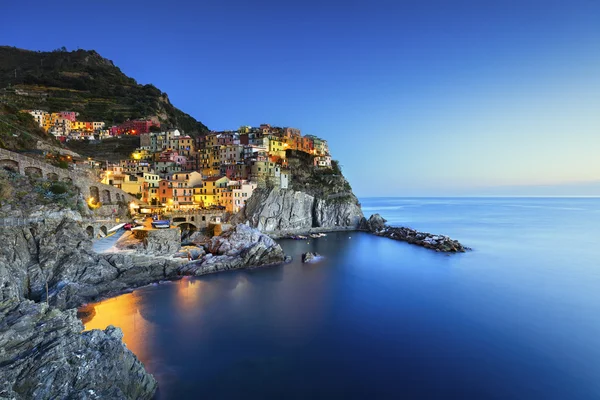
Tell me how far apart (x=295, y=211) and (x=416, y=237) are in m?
17.8

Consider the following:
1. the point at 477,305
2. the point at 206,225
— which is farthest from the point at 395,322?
the point at 206,225

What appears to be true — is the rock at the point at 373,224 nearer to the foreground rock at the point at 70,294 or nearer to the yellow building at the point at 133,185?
the foreground rock at the point at 70,294

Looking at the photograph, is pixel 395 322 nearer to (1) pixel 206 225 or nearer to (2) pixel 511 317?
(2) pixel 511 317

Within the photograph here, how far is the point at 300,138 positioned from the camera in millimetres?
61125

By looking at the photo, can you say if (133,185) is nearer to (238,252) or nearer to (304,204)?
(238,252)

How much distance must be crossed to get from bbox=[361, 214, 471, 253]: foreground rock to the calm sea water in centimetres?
660

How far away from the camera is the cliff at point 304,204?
42.4 meters

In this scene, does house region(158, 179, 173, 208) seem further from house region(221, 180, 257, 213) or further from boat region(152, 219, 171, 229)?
boat region(152, 219, 171, 229)

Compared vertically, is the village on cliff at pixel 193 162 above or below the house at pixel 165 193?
above

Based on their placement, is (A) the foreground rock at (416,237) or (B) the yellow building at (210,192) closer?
(A) the foreground rock at (416,237)

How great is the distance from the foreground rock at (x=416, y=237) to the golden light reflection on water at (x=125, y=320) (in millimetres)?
31771

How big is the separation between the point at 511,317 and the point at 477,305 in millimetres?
2146

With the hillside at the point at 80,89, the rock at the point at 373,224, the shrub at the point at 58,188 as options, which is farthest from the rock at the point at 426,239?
the hillside at the point at 80,89

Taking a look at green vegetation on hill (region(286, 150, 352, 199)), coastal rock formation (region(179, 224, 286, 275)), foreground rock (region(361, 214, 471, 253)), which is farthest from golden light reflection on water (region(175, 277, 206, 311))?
green vegetation on hill (region(286, 150, 352, 199))
